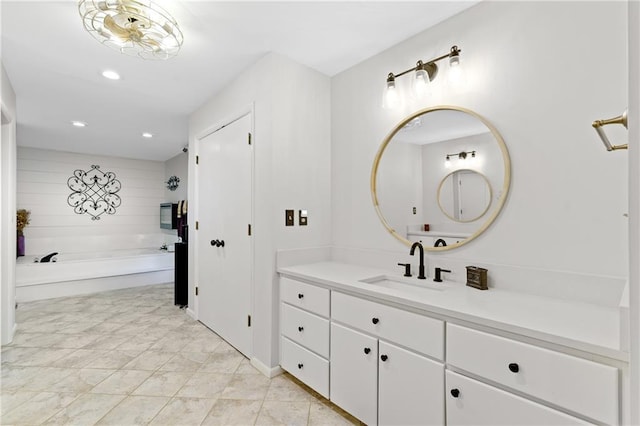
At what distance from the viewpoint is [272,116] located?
2.21 metres

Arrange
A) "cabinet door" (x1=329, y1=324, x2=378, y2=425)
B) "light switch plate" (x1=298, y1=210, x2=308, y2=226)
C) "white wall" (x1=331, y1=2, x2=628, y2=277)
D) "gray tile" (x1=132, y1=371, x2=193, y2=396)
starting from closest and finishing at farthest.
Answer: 1. "white wall" (x1=331, y1=2, x2=628, y2=277)
2. "cabinet door" (x1=329, y1=324, x2=378, y2=425)
3. "gray tile" (x1=132, y1=371, x2=193, y2=396)
4. "light switch plate" (x1=298, y1=210, x2=308, y2=226)

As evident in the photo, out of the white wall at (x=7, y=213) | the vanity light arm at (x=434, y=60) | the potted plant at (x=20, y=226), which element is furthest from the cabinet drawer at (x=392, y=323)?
the potted plant at (x=20, y=226)

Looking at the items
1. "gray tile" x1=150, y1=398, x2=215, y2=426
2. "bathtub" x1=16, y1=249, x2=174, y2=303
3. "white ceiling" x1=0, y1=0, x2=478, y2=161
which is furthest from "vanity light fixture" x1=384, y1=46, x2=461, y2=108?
"bathtub" x1=16, y1=249, x2=174, y2=303

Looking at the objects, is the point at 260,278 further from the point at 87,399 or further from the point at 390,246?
the point at 87,399

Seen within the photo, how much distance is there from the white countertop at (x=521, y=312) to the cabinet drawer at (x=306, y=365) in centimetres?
53

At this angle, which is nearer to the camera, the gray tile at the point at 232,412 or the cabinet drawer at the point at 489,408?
the cabinet drawer at the point at 489,408

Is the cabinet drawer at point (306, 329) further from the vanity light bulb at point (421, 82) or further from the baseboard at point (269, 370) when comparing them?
the vanity light bulb at point (421, 82)

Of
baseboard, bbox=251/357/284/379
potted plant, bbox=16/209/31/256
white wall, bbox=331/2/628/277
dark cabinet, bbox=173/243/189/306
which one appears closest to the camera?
white wall, bbox=331/2/628/277

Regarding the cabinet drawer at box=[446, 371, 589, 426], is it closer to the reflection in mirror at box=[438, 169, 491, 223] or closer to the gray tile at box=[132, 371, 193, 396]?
the reflection in mirror at box=[438, 169, 491, 223]

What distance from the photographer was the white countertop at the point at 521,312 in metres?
0.96

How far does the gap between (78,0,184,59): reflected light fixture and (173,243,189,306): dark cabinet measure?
100 inches

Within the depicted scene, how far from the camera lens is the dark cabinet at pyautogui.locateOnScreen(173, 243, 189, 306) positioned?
3850 mm

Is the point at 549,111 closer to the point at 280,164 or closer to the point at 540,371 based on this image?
the point at 540,371

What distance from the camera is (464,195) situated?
1.81 meters
